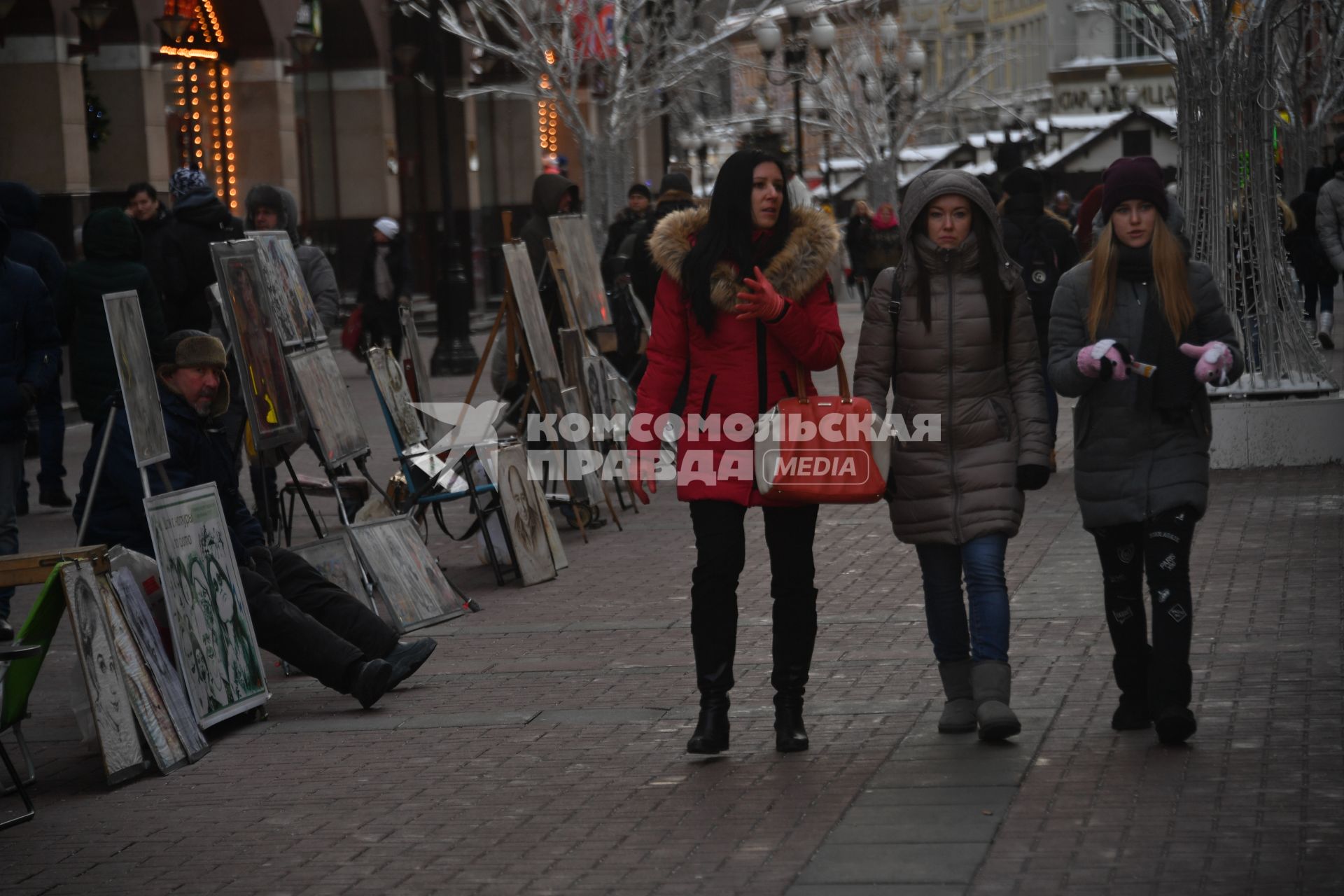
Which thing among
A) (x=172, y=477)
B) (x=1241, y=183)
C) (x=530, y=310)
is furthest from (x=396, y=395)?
(x=1241, y=183)

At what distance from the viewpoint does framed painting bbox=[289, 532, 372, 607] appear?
863cm

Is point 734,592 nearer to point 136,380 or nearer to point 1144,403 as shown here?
point 1144,403

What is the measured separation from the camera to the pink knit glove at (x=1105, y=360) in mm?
5949

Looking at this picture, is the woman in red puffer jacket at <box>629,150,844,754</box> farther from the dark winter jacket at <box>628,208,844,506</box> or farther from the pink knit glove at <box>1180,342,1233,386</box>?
the pink knit glove at <box>1180,342,1233,386</box>

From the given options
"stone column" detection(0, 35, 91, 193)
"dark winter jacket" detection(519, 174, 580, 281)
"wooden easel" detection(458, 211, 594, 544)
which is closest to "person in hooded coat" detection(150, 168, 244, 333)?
"wooden easel" detection(458, 211, 594, 544)

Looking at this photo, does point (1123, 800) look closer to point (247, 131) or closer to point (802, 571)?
point (802, 571)

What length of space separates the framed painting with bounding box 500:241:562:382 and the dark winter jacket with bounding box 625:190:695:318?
991 mm

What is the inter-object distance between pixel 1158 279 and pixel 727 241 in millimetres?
1341

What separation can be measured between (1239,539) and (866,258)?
18429 mm

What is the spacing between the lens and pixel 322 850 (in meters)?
5.62

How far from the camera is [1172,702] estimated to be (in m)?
6.00

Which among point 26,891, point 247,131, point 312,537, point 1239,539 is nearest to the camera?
point 26,891

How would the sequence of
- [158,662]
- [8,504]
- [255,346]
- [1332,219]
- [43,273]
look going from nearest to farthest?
[158,662], [255,346], [8,504], [43,273], [1332,219]

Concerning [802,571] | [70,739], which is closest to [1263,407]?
[802,571]
